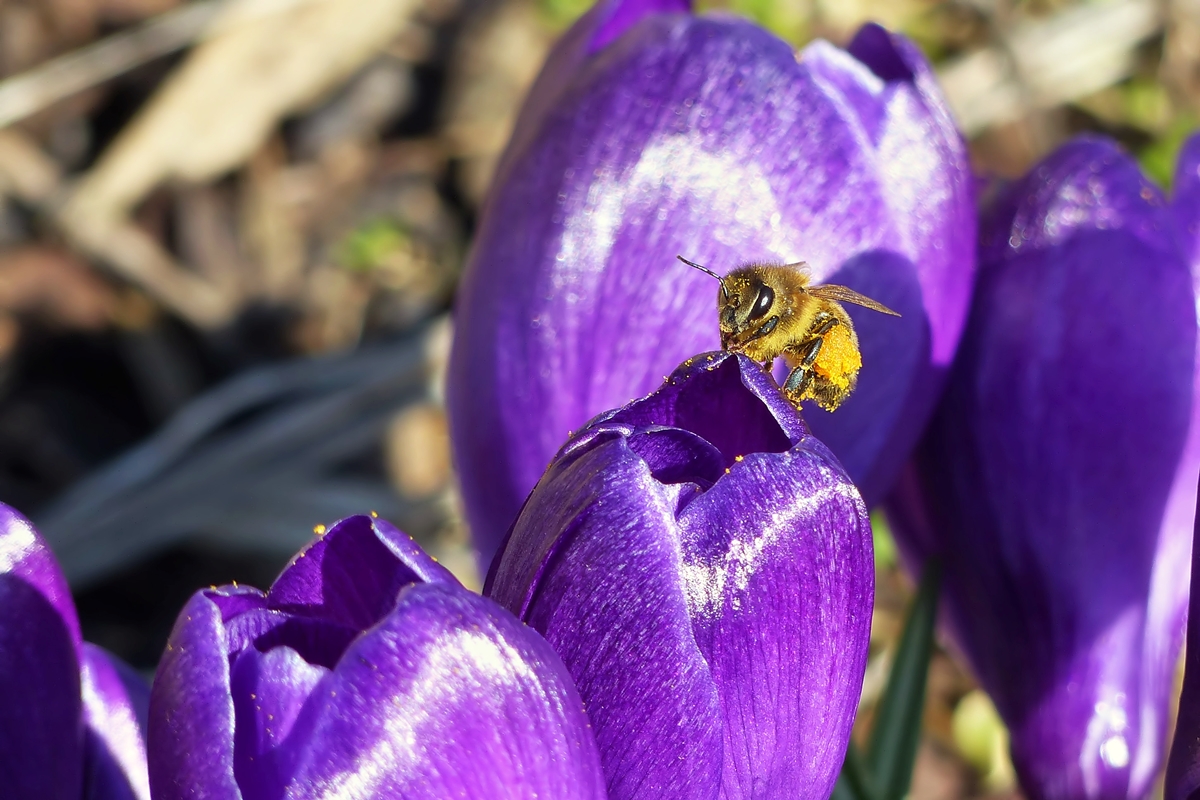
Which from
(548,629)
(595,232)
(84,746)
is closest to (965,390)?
(595,232)

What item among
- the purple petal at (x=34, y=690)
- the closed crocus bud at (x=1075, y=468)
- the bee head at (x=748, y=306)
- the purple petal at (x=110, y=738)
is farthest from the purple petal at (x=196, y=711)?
the closed crocus bud at (x=1075, y=468)

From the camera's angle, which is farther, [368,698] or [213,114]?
[213,114]

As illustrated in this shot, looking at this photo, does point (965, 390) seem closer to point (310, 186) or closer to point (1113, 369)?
point (1113, 369)

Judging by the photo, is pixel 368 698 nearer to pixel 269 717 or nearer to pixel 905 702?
pixel 269 717

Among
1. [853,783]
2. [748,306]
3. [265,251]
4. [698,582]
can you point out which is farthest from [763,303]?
[265,251]

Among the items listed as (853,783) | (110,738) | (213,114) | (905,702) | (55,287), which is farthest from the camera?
(213,114)

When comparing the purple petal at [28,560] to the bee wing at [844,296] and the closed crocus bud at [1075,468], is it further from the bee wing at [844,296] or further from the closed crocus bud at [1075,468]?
the closed crocus bud at [1075,468]

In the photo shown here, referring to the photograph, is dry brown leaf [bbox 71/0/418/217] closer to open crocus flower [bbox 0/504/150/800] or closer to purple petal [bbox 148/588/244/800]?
open crocus flower [bbox 0/504/150/800]
